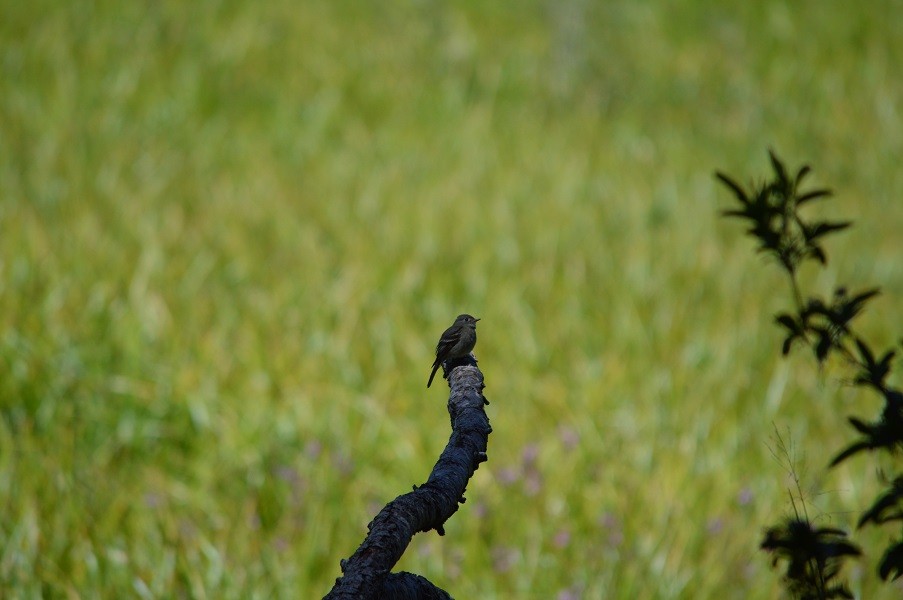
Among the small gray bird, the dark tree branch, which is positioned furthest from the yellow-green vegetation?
the dark tree branch

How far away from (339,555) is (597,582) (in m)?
0.78

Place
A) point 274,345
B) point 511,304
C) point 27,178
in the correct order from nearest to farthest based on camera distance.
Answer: point 274,345 → point 511,304 → point 27,178

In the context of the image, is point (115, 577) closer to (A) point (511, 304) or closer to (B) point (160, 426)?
(B) point (160, 426)

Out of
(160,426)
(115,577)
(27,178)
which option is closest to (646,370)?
(160,426)

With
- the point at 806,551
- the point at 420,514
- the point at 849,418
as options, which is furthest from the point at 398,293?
the point at 420,514

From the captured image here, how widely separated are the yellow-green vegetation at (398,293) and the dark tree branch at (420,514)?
830mm

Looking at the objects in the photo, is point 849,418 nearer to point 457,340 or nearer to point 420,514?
point 457,340

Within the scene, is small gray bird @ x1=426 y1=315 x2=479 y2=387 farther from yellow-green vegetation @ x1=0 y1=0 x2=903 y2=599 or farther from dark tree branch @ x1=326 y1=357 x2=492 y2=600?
yellow-green vegetation @ x1=0 y1=0 x2=903 y2=599

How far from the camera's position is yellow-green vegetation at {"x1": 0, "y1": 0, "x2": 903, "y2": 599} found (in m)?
3.03

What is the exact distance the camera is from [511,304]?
14.7ft

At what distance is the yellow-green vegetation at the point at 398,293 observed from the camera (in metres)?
3.03

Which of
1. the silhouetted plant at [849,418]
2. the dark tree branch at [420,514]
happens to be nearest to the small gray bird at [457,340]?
the dark tree branch at [420,514]

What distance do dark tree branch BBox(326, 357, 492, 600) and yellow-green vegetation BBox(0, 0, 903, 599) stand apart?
83cm

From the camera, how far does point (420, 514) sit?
1.07 metres
